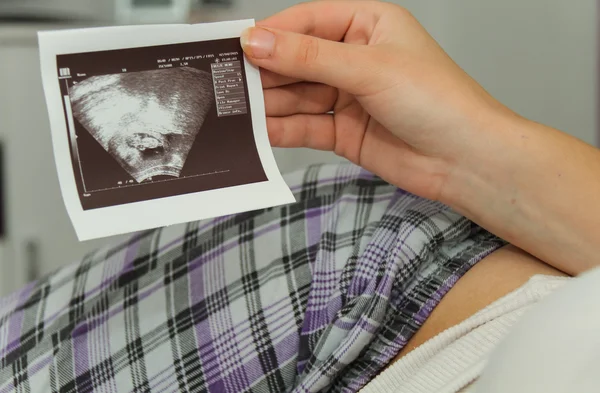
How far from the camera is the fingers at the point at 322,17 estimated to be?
65 centimetres

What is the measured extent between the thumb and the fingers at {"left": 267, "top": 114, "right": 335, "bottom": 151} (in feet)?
0.31

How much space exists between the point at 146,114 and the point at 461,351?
15.3 inches

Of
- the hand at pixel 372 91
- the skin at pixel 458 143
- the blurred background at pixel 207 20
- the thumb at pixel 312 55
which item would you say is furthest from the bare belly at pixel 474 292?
the blurred background at pixel 207 20

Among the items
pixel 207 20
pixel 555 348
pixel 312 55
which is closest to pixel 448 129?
pixel 312 55

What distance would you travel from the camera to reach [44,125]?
137cm

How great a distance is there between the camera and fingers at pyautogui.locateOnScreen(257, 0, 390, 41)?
0.65 m

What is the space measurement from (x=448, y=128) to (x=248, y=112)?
220 millimetres

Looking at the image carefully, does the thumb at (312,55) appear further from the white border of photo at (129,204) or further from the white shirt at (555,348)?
the white shirt at (555,348)

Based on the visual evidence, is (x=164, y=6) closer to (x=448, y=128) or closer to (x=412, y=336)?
(x=448, y=128)

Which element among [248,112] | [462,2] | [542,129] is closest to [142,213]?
[248,112]

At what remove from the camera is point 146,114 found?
61 centimetres

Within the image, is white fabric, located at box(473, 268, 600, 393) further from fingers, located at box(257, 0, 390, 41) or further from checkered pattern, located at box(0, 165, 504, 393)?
fingers, located at box(257, 0, 390, 41)

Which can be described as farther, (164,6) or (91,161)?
(164,6)

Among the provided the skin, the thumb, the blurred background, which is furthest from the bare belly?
the blurred background
